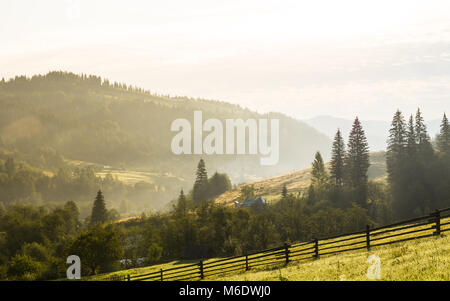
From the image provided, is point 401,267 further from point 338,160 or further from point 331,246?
point 338,160

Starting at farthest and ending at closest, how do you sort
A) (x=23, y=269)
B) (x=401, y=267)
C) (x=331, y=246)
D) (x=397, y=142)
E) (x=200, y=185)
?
(x=200, y=185), (x=397, y=142), (x=23, y=269), (x=331, y=246), (x=401, y=267)

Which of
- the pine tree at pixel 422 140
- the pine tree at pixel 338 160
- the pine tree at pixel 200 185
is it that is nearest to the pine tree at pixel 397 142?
→ the pine tree at pixel 422 140

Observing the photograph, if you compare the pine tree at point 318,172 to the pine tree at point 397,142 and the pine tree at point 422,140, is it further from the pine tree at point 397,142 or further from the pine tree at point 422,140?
the pine tree at point 422,140

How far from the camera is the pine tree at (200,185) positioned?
178750 mm

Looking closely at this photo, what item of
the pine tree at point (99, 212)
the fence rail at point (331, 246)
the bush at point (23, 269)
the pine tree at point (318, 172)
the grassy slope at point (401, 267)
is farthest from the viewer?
the pine tree at point (99, 212)

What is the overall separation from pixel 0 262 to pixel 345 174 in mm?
111115

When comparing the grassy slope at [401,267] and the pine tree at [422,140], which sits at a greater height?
the pine tree at [422,140]

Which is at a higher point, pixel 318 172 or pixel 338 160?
pixel 338 160

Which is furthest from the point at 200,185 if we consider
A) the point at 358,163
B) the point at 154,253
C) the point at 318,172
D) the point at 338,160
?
the point at 154,253

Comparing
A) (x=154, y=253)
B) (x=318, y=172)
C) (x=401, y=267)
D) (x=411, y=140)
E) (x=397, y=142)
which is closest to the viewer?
(x=401, y=267)

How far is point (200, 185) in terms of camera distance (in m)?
180

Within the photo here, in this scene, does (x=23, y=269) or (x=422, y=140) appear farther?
(x=422, y=140)

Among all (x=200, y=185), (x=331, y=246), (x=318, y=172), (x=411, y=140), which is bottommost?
(x=331, y=246)

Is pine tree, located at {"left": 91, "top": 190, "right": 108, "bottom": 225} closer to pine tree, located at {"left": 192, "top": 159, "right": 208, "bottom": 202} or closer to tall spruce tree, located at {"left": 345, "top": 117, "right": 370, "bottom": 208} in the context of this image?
pine tree, located at {"left": 192, "top": 159, "right": 208, "bottom": 202}
